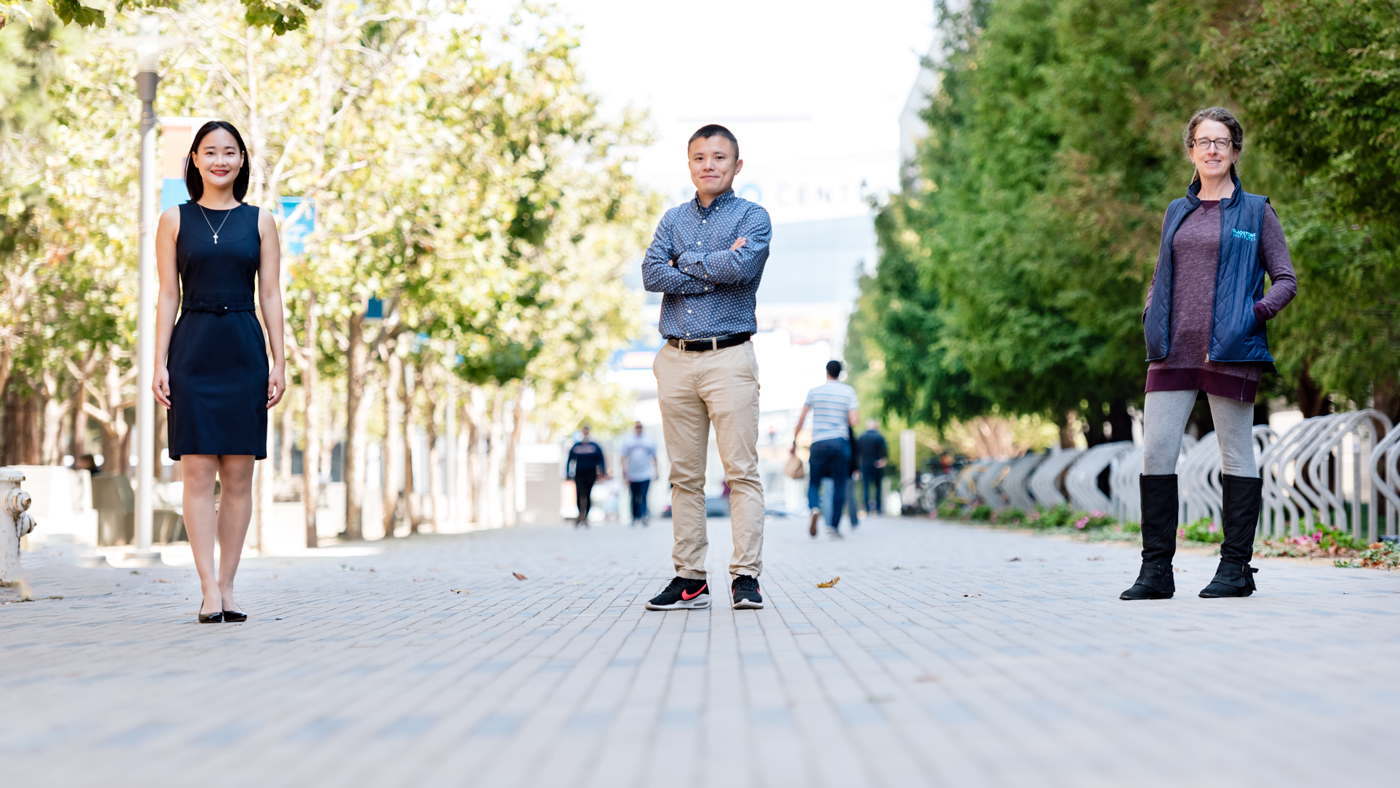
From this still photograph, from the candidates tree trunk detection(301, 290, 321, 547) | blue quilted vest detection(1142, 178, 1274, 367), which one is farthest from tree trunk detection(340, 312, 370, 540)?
blue quilted vest detection(1142, 178, 1274, 367)

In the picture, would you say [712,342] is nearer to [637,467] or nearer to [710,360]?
[710,360]

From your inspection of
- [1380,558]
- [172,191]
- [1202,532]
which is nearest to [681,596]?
[1380,558]

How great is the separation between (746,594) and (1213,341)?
97.6 inches

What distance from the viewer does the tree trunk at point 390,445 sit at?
26.0m

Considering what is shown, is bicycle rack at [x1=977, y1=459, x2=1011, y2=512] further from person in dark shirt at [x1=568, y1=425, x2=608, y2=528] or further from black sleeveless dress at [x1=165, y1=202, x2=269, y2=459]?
black sleeveless dress at [x1=165, y1=202, x2=269, y2=459]

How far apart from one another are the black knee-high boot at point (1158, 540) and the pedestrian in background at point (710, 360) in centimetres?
181

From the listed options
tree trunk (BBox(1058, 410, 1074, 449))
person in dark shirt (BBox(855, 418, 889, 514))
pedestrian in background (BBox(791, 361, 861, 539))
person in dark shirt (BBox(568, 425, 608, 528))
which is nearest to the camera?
pedestrian in background (BBox(791, 361, 861, 539))

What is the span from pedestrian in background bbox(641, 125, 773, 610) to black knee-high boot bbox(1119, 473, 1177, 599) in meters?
1.81

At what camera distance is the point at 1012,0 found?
2584 cm

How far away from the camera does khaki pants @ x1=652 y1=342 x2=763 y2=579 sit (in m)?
7.25

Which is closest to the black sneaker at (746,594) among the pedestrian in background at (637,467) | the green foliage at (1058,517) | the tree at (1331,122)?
the tree at (1331,122)

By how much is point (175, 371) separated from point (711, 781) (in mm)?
4442

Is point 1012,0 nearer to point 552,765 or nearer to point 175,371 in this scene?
point 175,371

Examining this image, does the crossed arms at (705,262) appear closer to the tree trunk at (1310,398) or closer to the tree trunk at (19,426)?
the tree trunk at (1310,398)
